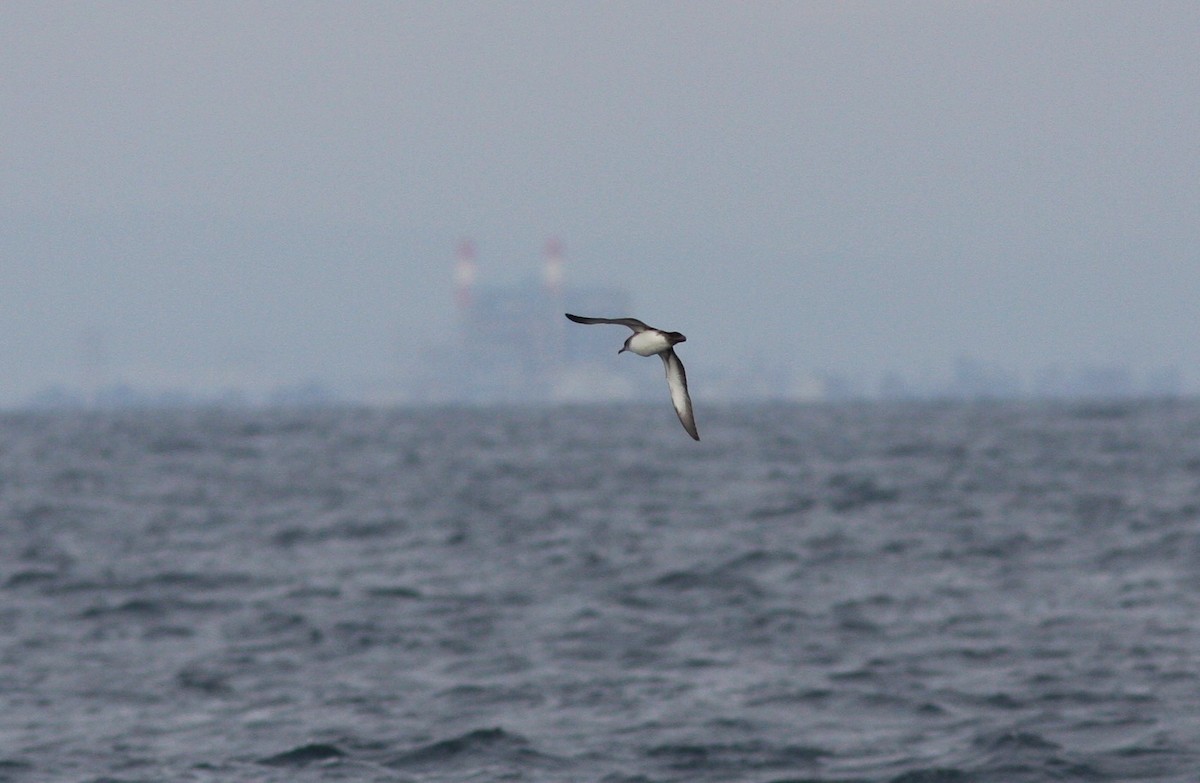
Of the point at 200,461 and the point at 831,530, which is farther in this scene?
the point at 200,461

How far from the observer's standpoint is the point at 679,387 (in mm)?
9297

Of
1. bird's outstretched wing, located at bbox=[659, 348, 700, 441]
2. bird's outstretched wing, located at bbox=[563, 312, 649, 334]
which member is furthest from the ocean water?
bird's outstretched wing, located at bbox=[563, 312, 649, 334]

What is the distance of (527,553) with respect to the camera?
31.8 meters

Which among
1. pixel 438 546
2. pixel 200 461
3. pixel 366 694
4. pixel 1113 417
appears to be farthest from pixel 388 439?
pixel 366 694

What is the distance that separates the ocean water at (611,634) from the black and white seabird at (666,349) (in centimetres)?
641

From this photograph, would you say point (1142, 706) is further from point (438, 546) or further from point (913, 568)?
point (438, 546)

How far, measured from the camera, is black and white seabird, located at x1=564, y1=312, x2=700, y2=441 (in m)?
8.40

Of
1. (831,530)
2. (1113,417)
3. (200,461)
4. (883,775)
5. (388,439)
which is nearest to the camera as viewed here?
(883,775)

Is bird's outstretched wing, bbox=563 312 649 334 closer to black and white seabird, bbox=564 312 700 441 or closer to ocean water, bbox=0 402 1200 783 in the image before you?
black and white seabird, bbox=564 312 700 441

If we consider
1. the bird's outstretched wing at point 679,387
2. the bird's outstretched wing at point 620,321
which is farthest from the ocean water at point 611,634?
the bird's outstretched wing at point 620,321

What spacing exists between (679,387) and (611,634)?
1304 centimetres

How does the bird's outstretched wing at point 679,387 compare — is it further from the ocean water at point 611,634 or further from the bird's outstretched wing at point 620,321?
the ocean water at point 611,634

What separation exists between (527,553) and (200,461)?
38996 millimetres

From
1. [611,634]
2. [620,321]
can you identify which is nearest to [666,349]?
[620,321]
